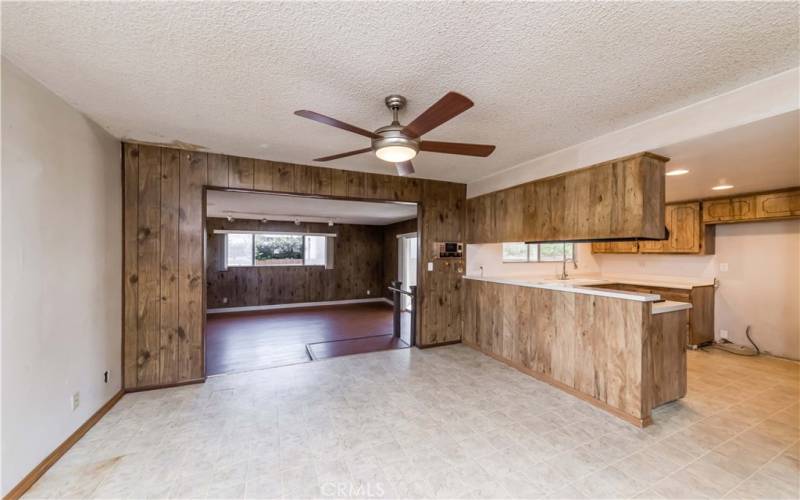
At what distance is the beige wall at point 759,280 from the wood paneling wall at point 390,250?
5.70 metres

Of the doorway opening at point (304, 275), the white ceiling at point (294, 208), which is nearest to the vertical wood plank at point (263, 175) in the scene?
the white ceiling at point (294, 208)

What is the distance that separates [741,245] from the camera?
14.7 feet

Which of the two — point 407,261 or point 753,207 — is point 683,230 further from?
point 407,261

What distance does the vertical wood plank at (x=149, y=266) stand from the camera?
3010 mm

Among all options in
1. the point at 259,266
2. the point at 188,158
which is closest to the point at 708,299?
the point at 188,158

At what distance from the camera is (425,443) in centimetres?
222

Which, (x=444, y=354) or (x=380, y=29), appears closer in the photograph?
(x=380, y=29)

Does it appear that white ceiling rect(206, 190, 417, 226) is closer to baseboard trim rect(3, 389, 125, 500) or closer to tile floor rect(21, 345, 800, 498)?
tile floor rect(21, 345, 800, 498)

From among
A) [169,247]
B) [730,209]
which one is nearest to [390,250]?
[169,247]

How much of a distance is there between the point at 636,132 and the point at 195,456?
4.14 metres

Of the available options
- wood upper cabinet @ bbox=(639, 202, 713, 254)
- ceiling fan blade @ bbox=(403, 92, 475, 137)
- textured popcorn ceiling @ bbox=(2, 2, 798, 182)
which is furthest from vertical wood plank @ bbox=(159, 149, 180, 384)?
wood upper cabinet @ bbox=(639, 202, 713, 254)

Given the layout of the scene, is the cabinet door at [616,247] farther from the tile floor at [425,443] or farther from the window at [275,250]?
the window at [275,250]

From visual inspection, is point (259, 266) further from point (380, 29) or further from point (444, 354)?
point (380, 29)

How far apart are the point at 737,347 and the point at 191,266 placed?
7.20 m
